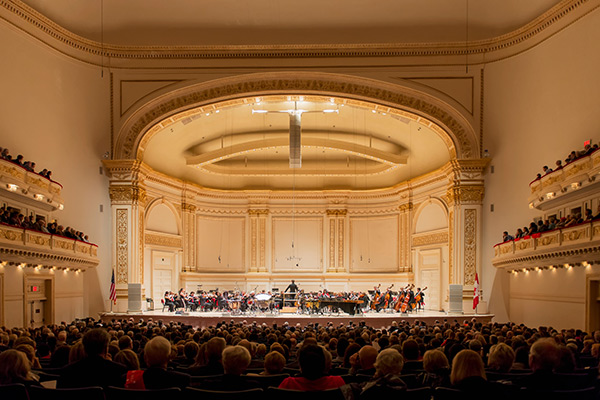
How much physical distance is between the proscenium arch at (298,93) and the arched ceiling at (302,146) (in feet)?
1.65

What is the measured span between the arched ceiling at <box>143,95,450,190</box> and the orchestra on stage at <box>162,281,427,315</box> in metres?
6.37

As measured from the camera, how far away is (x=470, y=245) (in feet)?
76.5

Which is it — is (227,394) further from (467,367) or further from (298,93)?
(298,93)

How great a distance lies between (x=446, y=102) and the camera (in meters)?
23.3

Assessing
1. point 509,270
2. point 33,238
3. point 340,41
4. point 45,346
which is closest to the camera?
point 45,346

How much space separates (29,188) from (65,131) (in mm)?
4539

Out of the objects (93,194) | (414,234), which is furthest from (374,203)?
(93,194)

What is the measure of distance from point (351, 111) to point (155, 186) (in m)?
9.66

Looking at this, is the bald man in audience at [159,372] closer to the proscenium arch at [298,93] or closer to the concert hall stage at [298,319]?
the concert hall stage at [298,319]

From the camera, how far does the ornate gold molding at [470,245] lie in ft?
76.0

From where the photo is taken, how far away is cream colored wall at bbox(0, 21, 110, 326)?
18.9 m

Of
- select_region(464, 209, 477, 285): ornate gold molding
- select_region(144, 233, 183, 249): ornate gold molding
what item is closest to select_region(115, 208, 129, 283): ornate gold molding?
select_region(144, 233, 183, 249): ornate gold molding

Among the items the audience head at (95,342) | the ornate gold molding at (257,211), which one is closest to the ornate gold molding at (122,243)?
the ornate gold molding at (257,211)

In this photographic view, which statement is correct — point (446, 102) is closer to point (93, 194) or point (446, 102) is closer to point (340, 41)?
point (340, 41)
